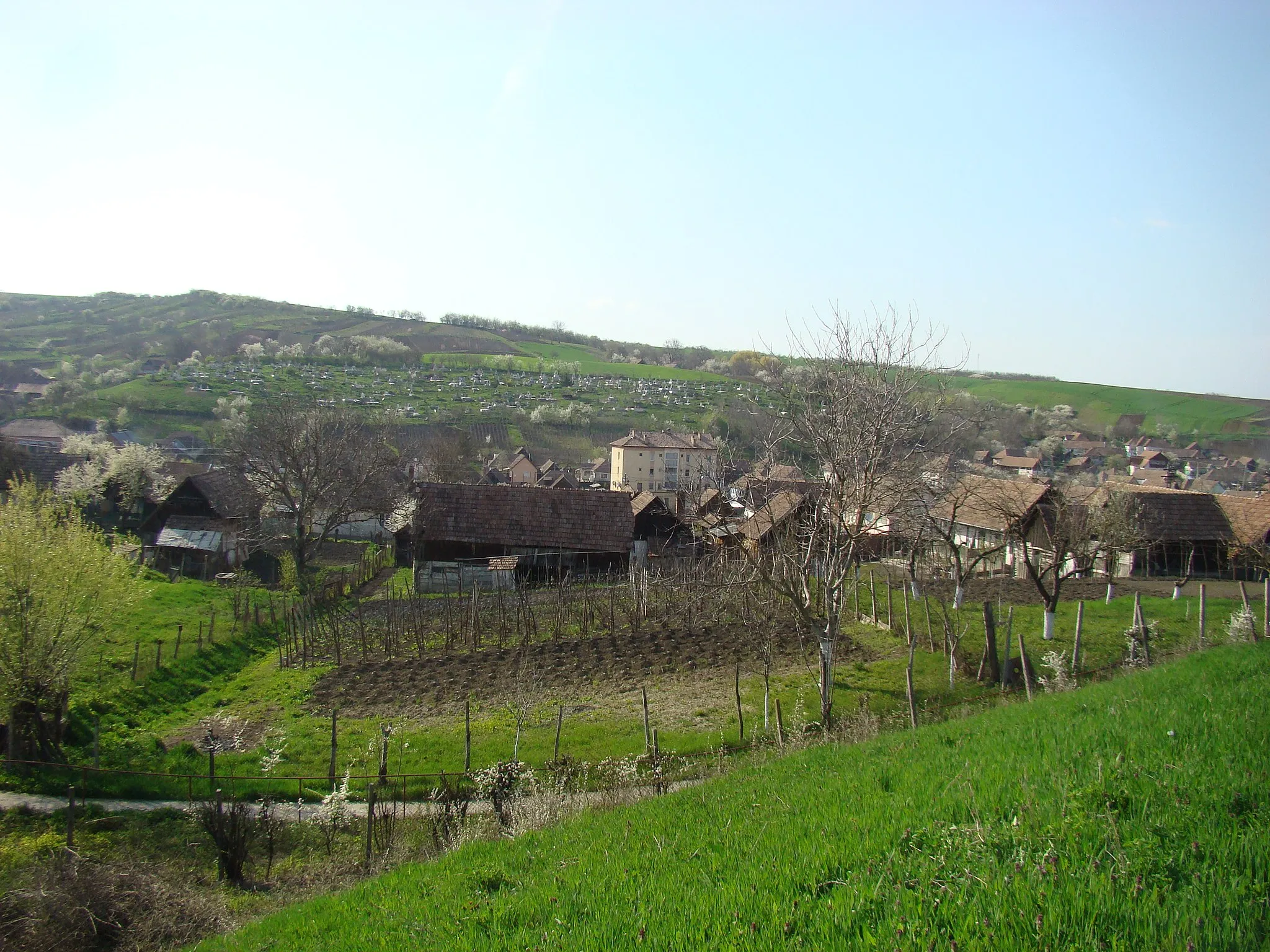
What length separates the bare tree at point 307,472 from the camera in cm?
3472

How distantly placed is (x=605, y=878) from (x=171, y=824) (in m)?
9.15

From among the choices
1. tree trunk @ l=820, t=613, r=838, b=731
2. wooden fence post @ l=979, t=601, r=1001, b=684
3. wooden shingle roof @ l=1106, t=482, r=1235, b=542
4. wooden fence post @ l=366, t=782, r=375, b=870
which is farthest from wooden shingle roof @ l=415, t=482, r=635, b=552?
wooden fence post @ l=366, t=782, r=375, b=870

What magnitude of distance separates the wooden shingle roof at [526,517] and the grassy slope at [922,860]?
2394 cm

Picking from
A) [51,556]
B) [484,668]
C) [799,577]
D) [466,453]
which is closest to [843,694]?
[799,577]

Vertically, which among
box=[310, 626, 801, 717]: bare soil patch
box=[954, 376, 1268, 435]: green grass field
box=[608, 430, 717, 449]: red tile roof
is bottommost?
box=[310, 626, 801, 717]: bare soil patch

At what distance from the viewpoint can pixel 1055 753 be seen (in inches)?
245

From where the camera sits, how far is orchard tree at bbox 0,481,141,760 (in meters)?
12.7

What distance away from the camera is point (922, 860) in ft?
14.5

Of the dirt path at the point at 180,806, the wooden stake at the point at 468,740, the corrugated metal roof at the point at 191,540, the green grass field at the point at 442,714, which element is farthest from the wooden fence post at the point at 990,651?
the corrugated metal roof at the point at 191,540

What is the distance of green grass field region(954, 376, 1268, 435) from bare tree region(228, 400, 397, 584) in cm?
7822

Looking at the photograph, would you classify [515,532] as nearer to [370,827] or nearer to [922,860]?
[370,827]

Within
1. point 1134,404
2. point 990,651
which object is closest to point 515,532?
point 990,651

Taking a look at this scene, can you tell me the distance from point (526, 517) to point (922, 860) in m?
29.2

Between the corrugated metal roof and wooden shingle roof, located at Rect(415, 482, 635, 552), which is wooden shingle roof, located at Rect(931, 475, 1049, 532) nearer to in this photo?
wooden shingle roof, located at Rect(415, 482, 635, 552)
